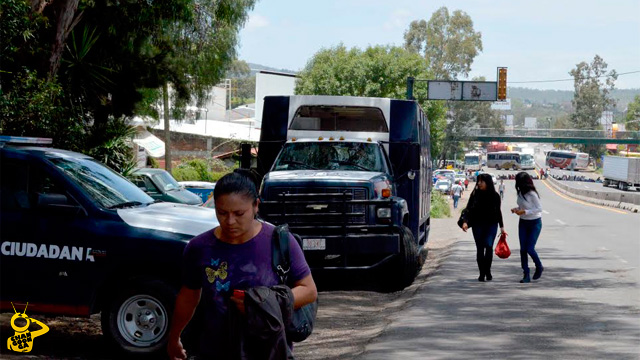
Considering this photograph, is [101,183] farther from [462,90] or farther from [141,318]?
[462,90]

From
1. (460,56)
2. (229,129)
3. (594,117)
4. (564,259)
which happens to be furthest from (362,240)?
(594,117)

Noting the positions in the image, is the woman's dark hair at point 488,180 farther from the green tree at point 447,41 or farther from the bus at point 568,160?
the bus at point 568,160

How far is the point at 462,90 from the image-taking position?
130 ft

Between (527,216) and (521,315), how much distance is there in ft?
12.5

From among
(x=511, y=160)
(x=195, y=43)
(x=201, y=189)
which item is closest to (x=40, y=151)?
(x=195, y=43)

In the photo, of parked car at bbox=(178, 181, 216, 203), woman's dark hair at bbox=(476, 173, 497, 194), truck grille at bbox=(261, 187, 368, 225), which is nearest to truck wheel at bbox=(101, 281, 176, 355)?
truck grille at bbox=(261, 187, 368, 225)

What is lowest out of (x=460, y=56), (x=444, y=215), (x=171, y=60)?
(x=444, y=215)

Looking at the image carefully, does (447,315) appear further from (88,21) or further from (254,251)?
(88,21)

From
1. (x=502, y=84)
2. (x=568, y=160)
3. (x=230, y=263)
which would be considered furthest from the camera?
(x=568, y=160)

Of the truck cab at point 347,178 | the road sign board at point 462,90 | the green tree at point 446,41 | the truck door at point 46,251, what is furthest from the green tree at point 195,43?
the green tree at point 446,41

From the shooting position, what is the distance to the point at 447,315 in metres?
10.8

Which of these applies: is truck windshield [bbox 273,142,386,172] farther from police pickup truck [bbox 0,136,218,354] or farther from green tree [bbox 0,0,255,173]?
police pickup truck [bbox 0,136,218,354]

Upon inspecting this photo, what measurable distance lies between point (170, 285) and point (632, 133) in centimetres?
14344

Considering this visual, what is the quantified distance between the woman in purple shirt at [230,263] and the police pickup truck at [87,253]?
4.11 m
